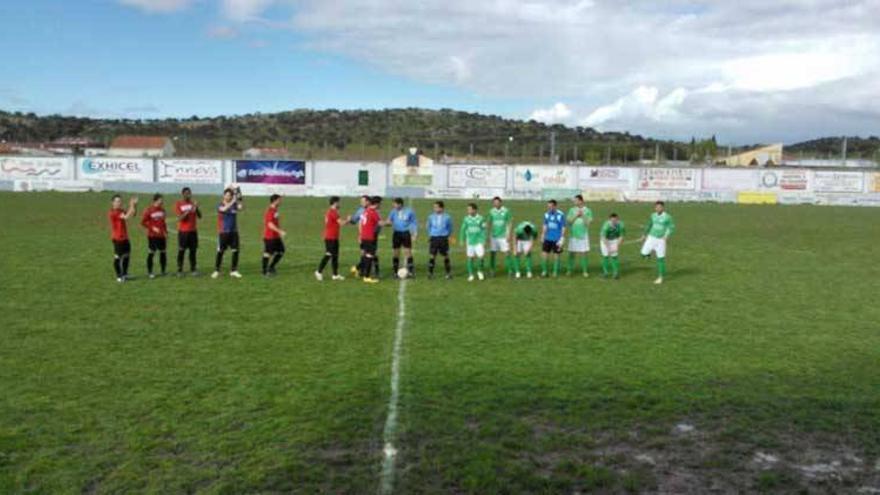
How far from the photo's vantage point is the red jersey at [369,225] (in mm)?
15578

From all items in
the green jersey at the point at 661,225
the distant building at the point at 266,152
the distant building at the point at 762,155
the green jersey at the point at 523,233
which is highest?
the distant building at the point at 762,155

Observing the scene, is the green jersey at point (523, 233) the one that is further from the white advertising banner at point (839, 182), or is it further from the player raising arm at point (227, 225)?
the white advertising banner at point (839, 182)

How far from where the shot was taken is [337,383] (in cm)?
828

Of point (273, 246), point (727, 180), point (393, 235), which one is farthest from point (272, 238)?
point (727, 180)

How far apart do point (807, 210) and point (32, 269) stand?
122ft

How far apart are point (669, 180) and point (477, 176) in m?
11.7

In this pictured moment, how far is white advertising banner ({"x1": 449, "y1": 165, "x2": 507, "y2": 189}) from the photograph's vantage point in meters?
47.1

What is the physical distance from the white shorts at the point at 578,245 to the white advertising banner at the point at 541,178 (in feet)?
99.1

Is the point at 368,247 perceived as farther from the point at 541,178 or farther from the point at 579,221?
the point at 541,178

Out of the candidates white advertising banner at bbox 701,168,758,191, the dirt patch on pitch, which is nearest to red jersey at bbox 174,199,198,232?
the dirt patch on pitch

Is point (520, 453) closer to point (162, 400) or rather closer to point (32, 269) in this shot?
point (162, 400)

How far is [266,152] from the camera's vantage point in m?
63.1

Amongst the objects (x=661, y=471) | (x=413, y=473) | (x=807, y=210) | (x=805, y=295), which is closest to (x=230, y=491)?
(x=413, y=473)

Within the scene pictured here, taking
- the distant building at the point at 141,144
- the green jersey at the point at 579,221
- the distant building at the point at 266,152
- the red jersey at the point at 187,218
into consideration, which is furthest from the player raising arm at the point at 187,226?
the distant building at the point at 141,144
